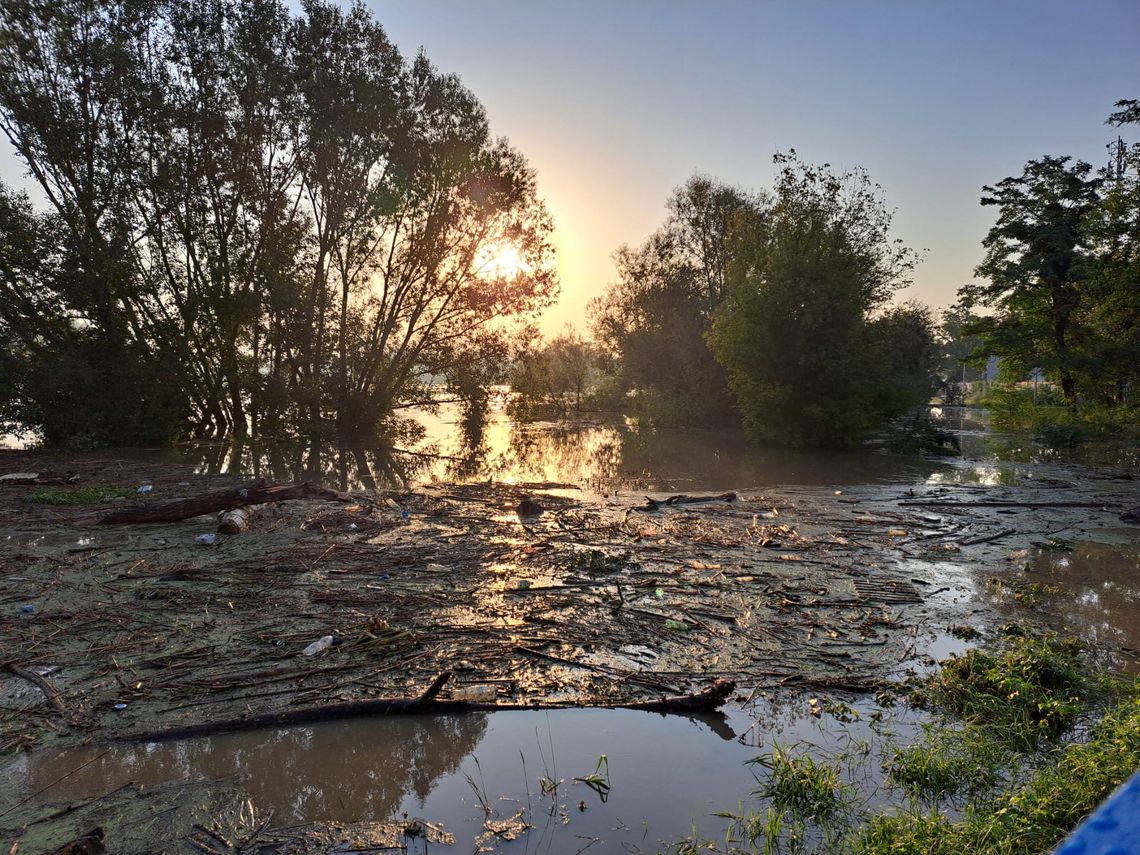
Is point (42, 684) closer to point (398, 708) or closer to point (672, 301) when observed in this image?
point (398, 708)

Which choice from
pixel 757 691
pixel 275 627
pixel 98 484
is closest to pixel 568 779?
pixel 757 691

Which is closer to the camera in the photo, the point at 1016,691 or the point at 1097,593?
the point at 1016,691

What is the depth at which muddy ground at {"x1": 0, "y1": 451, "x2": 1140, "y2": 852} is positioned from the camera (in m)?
4.55

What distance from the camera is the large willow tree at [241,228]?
741 inches

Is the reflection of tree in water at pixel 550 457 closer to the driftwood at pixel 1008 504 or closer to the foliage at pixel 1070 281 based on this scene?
the driftwood at pixel 1008 504

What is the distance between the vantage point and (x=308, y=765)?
3693 mm

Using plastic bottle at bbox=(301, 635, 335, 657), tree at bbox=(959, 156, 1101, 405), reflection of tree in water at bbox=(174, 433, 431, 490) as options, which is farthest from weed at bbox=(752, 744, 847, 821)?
tree at bbox=(959, 156, 1101, 405)

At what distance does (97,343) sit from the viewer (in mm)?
19703

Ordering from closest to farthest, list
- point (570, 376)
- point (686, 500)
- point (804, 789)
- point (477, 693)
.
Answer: point (804, 789)
point (477, 693)
point (686, 500)
point (570, 376)

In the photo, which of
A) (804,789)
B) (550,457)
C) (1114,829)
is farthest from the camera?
(550,457)

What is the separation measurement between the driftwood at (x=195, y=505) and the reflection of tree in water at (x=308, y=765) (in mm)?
6363

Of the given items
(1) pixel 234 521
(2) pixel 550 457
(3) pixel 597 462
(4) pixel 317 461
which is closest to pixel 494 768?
(1) pixel 234 521

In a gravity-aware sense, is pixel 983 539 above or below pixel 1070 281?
below

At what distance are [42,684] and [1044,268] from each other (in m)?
34.9
